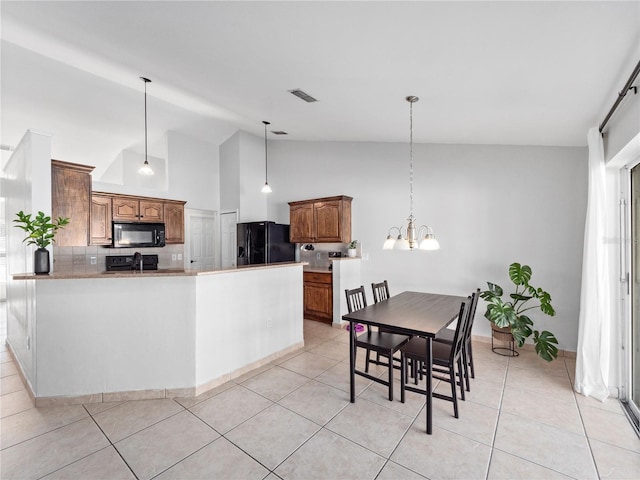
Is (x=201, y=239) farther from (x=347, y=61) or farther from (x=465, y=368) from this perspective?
(x=465, y=368)

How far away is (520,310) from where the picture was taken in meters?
3.81

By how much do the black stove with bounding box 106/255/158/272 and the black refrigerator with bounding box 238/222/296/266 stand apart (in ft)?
4.97

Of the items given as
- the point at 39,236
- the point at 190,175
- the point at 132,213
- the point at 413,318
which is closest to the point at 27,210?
the point at 39,236

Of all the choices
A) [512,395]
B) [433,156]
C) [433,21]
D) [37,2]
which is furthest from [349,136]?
[512,395]

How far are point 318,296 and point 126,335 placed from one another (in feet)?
10.1

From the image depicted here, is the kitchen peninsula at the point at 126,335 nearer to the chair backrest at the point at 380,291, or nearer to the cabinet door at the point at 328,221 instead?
the chair backrest at the point at 380,291

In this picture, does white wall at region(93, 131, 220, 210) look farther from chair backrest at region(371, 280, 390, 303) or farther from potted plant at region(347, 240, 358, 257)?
chair backrest at region(371, 280, 390, 303)

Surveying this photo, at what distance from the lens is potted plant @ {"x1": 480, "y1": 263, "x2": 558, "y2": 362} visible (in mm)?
3190

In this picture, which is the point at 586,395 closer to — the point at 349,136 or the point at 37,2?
the point at 349,136

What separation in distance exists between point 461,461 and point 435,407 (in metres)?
0.63

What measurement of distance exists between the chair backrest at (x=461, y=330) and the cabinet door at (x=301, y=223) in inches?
128

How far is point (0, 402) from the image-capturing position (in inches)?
101

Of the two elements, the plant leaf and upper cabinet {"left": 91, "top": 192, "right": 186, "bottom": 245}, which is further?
upper cabinet {"left": 91, "top": 192, "right": 186, "bottom": 245}

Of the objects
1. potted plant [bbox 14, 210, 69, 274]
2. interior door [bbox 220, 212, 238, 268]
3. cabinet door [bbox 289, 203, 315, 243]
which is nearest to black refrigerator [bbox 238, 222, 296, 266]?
cabinet door [bbox 289, 203, 315, 243]
